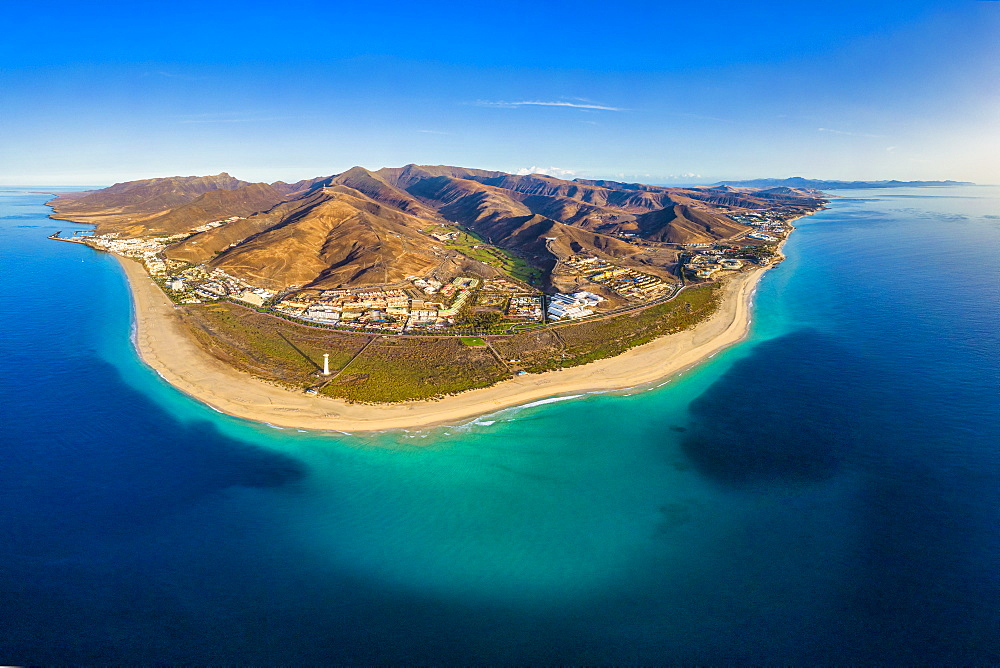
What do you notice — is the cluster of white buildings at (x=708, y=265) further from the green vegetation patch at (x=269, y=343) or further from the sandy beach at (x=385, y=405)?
the green vegetation patch at (x=269, y=343)

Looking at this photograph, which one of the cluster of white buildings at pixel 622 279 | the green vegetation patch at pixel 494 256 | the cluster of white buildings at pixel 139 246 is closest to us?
the cluster of white buildings at pixel 622 279

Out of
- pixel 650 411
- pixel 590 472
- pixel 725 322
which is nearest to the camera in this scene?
pixel 590 472

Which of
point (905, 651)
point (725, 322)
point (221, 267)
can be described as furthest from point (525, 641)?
point (221, 267)

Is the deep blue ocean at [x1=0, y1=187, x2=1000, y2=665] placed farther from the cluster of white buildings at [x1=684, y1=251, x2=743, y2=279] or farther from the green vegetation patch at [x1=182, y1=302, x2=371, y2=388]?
the cluster of white buildings at [x1=684, y1=251, x2=743, y2=279]

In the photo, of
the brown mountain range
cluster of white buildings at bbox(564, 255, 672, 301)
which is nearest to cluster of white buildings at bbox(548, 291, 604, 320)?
cluster of white buildings at bbox(564, 255, 672, 301)

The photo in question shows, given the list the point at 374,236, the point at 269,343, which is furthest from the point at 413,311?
the point at 374,236

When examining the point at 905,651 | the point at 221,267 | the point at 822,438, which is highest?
the point at 221,267

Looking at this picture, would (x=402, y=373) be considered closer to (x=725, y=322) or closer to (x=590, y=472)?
(x=590, y=472)

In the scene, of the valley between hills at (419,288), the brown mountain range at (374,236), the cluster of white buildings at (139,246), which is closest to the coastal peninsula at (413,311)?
the valley between hills at (419,288)
